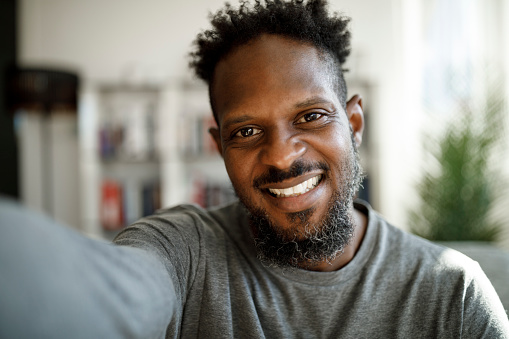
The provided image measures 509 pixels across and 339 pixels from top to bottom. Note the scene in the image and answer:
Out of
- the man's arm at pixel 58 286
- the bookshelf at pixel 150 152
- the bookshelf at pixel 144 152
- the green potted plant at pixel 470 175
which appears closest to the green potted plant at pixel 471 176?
the green potted plant at pixel 470 175

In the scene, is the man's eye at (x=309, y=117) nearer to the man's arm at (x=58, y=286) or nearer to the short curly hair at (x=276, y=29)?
the short curly hair at (x=276, y=29)

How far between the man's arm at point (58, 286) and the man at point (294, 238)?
1.09ft

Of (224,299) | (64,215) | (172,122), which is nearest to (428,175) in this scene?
(172,122)

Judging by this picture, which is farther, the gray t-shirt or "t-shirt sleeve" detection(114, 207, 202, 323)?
the gray t-shirt

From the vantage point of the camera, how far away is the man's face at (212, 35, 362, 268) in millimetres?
917

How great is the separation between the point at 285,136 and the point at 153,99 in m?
2.94

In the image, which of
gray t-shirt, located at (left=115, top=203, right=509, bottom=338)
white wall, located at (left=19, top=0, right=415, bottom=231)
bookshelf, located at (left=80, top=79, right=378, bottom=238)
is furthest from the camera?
white wall, located at (left=19, top=0, right=415, bottom=231)

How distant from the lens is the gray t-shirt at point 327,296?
2.79ft

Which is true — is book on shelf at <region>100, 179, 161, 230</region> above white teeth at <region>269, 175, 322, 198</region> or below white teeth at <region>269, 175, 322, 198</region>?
below

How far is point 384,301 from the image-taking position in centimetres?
90

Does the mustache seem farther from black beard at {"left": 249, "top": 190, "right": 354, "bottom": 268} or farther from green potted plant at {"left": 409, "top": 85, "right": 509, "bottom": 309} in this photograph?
green potted plant at {"left": 409, "top": 85, "right": 509, "bottom": 309}

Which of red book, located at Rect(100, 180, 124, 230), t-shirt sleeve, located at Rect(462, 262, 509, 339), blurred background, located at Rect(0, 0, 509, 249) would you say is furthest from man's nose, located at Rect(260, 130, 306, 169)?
red book, located at Rect(100, 180, 124, 230)

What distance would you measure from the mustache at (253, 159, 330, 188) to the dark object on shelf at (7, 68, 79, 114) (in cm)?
286

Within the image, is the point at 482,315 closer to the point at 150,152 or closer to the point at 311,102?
the point at 311,102
